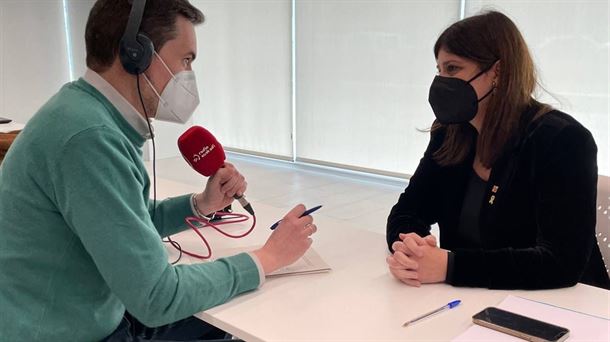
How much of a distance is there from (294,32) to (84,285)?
500 centimetres

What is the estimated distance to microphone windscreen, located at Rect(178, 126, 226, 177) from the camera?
152cm

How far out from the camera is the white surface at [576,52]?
3.80 meters

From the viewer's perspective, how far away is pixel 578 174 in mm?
1320

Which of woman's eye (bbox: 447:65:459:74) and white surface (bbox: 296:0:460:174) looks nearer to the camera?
woman's eye (bbox: 447:65:459:74)

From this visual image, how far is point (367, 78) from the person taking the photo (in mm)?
5211

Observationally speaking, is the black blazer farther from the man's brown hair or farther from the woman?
the man's brown hair

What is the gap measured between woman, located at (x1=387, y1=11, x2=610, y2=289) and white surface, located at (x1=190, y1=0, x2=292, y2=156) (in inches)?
174

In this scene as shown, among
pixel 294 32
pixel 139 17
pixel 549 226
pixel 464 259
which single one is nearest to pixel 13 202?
pixel 139 17

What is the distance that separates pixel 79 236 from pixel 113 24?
434mm

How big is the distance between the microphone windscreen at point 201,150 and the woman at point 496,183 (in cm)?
53

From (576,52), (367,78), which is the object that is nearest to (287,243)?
(576,52)

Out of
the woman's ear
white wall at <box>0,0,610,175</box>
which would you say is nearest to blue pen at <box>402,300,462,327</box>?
the woman's ear

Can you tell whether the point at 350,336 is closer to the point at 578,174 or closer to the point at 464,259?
the point at 464,259

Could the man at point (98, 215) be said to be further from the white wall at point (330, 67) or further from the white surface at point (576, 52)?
the white surface at point (576, 52)
